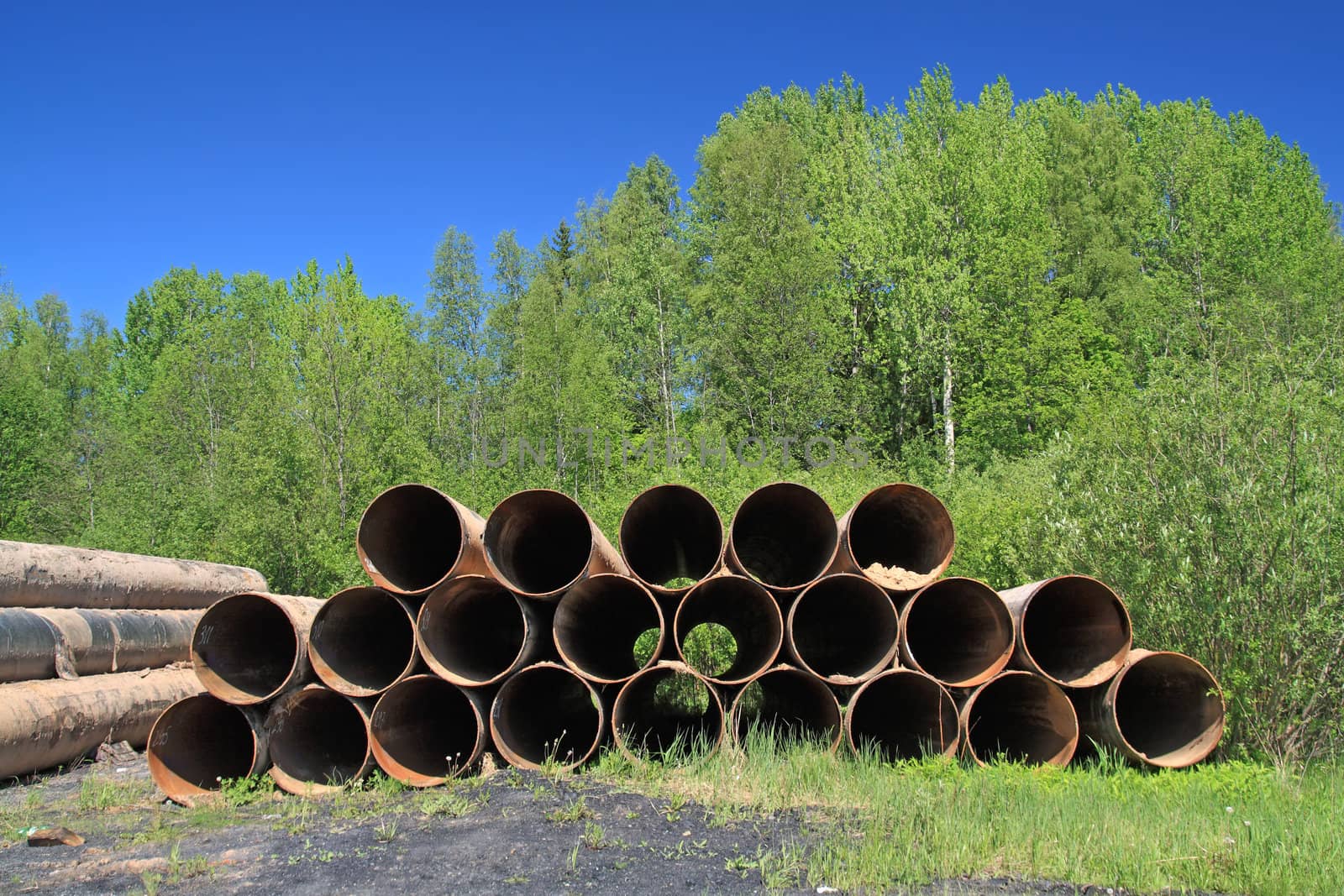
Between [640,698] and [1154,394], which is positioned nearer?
[640,698]

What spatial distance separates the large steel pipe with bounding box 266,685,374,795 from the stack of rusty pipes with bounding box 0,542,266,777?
8.80ft

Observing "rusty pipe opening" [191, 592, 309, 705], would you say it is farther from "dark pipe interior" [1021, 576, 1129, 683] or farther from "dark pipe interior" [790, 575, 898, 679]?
"dark pipe interior" [1021, 576, 1129, 683]

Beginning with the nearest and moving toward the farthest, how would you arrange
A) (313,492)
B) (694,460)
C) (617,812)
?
1. (617,812)
2. (694,460)
3. (313,492)

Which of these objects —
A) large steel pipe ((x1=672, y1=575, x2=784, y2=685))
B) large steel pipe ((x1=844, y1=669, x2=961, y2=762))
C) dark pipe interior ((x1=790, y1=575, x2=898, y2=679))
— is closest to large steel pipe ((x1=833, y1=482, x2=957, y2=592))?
dark pipe interior ((x1=790, y1=575, x2=898, y2=679))

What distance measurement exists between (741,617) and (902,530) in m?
1.83

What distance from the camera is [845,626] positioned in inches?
331

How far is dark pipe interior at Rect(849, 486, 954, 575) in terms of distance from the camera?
25.2 feet

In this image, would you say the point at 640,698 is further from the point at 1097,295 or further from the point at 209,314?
the point at 209,314

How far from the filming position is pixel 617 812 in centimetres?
598

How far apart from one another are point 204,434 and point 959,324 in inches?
1035

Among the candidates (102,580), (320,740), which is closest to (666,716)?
(320,740)

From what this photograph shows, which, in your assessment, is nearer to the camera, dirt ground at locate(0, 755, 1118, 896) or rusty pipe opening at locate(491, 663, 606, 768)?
dirt ground at locate(0, 755, 1118, 896)

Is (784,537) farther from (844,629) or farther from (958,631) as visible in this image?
(958,631)

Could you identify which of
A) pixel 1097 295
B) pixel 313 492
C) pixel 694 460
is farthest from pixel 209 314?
pixel 1097 295
